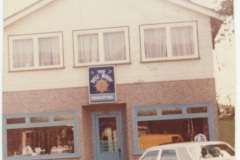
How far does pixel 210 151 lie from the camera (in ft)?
25.8

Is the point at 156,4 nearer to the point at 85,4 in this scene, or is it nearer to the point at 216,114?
the point at 85,4

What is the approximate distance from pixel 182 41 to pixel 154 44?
674 mm

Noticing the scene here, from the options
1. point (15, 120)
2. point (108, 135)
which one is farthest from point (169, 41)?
point (15, 120)

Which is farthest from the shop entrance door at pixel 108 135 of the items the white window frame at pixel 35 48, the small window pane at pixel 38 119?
the white window frame at pixel 35 48

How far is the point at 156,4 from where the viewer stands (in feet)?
31.8

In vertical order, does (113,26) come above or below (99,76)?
above

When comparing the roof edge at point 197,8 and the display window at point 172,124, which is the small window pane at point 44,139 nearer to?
the display window at point 172,124

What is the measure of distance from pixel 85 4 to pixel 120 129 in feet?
9.89

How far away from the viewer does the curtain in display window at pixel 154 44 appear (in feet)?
33.1

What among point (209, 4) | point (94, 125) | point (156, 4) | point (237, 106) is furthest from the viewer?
point (94, 125)

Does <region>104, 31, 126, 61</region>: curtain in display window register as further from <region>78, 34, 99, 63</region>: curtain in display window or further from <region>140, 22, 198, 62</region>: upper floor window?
<region>140, 22, 198, 62</region>: upper floor window

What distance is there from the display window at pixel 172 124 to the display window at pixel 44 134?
1456 millimetres

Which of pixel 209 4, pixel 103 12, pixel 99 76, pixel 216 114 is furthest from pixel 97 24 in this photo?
pixel 216 114

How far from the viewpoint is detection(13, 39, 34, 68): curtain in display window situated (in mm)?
10074
